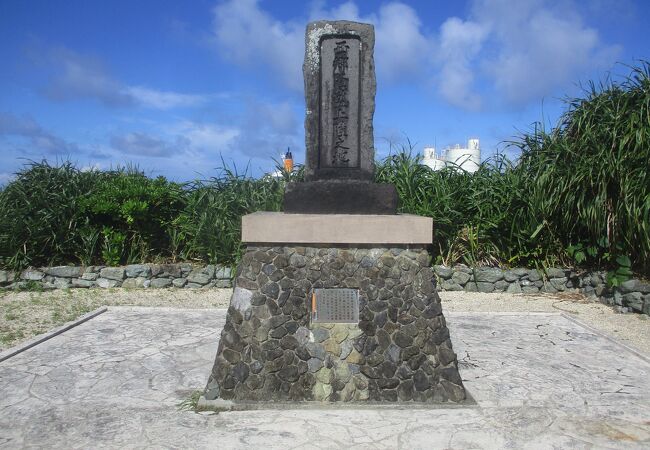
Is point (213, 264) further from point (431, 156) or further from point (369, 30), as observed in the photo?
point (369, 30)

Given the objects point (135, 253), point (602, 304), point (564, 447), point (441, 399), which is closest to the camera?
point (564, 447)

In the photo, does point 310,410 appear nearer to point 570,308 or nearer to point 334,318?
point 334,318

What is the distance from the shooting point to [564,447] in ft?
10.4

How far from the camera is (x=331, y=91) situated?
4.15 metres

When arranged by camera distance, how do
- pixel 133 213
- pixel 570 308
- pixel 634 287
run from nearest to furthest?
pixel 634 287, pixel 570 308, pixel 133 213

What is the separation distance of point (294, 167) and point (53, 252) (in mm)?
3901

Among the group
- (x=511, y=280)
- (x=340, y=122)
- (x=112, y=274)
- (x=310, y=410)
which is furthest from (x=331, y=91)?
(x=112, y=274)

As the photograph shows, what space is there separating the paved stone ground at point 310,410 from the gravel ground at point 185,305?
687 mm

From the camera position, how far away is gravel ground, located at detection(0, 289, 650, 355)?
20.3 feet

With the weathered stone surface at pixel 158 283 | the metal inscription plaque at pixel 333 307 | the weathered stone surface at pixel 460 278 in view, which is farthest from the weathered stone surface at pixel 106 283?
the metal inscription plaque at pixel 333 307

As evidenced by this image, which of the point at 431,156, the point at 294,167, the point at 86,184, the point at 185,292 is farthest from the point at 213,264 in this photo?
the point at 431,156

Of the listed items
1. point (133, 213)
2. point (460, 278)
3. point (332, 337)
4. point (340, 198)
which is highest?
point (133, 213)

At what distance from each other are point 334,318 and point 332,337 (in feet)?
0.42

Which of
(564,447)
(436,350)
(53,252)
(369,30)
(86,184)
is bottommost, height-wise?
(564,447)
